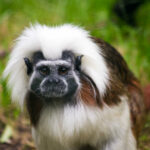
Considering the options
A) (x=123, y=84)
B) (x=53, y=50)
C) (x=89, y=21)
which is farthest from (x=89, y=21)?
(x=53, y=50)

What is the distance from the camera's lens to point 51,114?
331 cm

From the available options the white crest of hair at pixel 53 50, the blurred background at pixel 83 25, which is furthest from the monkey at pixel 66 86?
the blurred background at pixel 83 25

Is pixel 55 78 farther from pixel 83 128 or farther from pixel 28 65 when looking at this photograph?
pixel 83 128

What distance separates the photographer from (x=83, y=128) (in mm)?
3297

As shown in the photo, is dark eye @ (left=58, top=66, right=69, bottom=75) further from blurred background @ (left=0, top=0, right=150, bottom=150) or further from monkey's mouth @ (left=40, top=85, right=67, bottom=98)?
blurred background @ (left=0, top=0, right=150, bottom=150)

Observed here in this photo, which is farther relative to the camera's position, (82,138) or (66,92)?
(82,138)

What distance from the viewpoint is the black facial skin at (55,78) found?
10.1 feet

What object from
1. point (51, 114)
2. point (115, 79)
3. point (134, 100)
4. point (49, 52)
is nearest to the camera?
point (49, 52)

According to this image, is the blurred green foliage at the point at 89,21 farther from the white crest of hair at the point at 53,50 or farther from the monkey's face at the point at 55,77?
the monkey's face at the point at 55,77

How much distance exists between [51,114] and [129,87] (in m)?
1.19

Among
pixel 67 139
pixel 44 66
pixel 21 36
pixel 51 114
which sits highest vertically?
pixel 21 36

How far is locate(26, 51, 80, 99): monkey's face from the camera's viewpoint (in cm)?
309

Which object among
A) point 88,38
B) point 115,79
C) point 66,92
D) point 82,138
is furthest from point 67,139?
point 88,38

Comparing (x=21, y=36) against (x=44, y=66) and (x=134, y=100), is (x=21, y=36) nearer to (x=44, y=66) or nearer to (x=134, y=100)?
(x=44, y=66)
